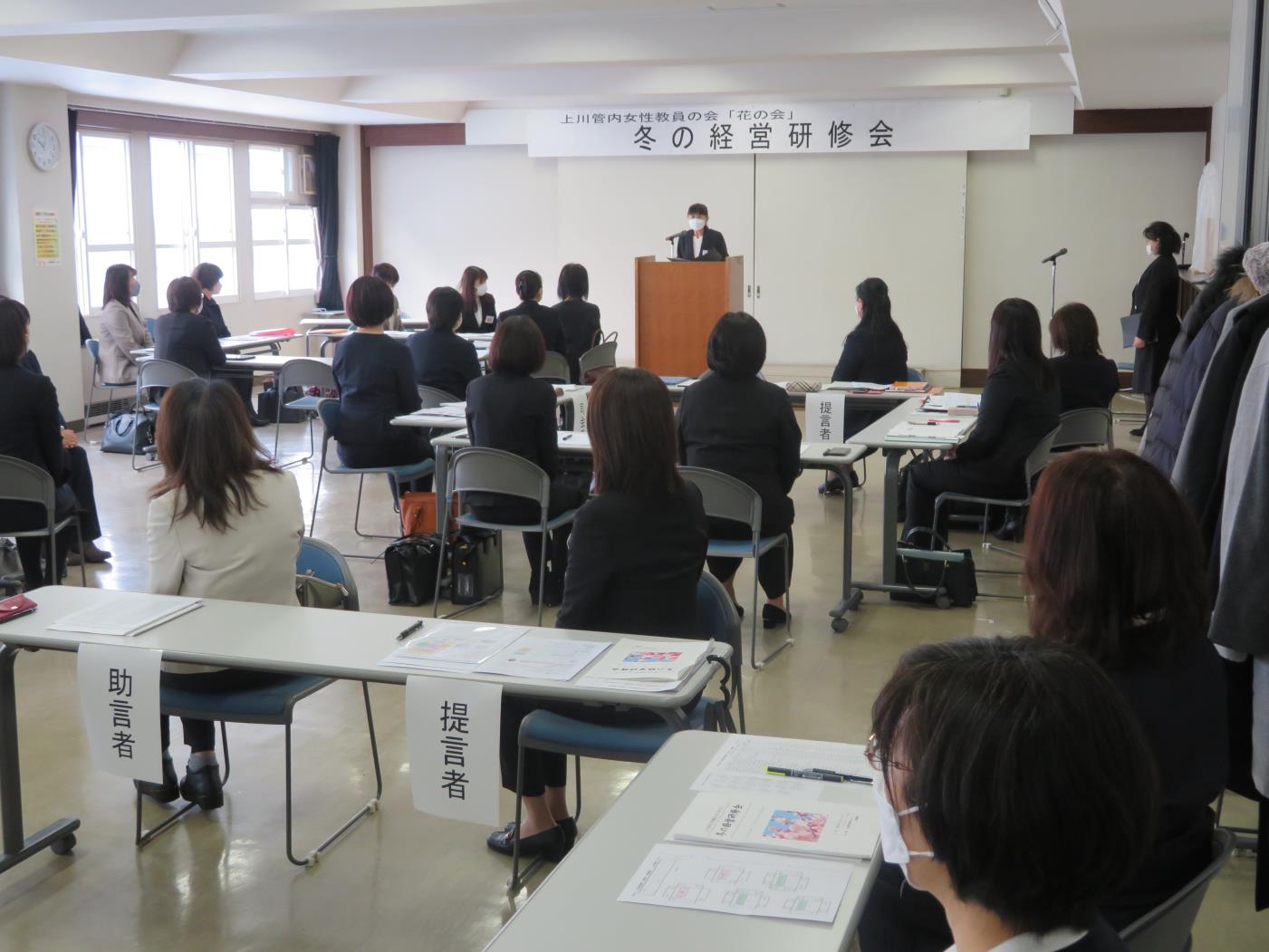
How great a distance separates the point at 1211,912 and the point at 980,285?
972 cm

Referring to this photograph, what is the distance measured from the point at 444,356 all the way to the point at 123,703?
13.6 ft

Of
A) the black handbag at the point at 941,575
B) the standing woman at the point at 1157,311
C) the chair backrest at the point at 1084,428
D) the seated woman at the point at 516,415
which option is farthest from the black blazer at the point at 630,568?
the standing woman at the point at 1157,311

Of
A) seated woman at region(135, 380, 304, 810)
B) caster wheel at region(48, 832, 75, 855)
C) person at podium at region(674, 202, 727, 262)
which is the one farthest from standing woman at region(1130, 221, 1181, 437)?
caster wheel at region(48, 832, 75, 855)

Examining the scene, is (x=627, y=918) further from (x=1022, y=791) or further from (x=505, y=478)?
(x=505, y=478)

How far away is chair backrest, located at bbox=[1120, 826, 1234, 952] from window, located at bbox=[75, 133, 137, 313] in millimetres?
10134

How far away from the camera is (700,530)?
2.93 meters

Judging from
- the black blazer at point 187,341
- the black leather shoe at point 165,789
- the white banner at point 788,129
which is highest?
the white banner at point 788,129

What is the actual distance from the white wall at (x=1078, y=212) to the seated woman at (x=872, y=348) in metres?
5.22

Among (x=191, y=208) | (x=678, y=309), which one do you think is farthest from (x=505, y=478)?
(x=191, y=208)

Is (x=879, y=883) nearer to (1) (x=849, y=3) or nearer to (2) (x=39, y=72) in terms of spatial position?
(1) (x=849, y=3)

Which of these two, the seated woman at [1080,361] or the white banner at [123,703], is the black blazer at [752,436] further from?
the white banner at [123,703]

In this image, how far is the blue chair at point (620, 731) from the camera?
8.70ft

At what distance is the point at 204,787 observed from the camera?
336 centimetres

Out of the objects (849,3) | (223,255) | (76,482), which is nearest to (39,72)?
(223,255)
